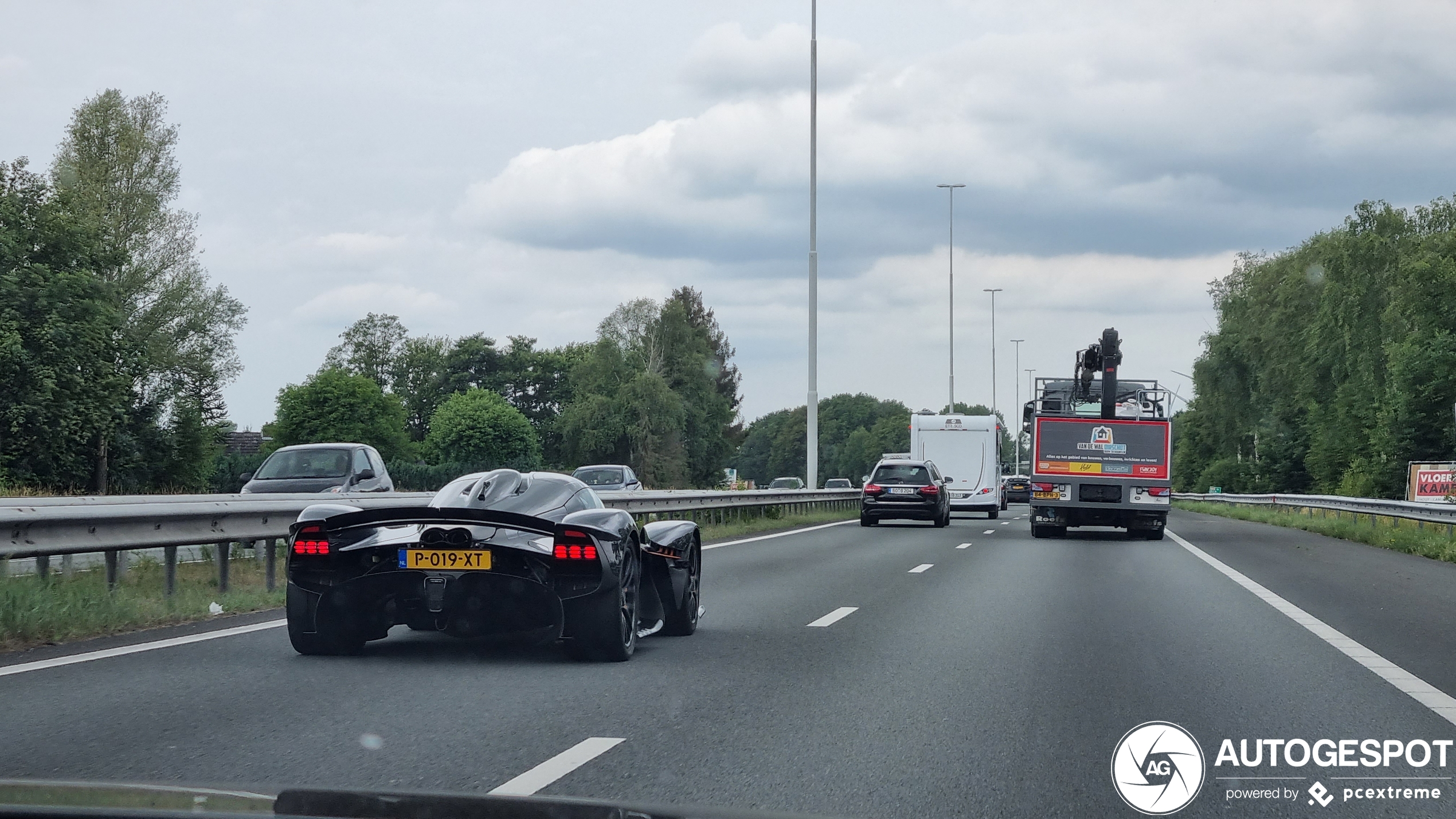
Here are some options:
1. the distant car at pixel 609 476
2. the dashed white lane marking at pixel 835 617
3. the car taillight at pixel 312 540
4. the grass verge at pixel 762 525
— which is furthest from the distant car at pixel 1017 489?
the car taillight at pixel 312 540

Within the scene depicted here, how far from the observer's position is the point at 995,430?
41500 mm

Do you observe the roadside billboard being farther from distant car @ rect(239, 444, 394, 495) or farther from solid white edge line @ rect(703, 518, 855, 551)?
distant car @ rect(239, 444, 394, 495)

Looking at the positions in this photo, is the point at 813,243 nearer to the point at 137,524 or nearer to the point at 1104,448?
the point at 1104,448

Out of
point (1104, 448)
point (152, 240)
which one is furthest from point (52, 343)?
point (1104, 448)

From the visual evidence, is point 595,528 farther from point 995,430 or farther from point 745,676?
point 995,430

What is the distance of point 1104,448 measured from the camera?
27516 millimetres

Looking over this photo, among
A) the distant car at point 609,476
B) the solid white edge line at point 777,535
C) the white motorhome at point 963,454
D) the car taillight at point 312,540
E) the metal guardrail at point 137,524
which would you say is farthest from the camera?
the white motorhome at point 963,454

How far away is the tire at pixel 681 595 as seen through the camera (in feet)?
30.8

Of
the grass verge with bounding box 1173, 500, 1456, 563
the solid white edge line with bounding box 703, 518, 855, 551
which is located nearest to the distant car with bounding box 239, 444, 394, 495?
the solid white edge line with bounding box 703, 518, 855, 551

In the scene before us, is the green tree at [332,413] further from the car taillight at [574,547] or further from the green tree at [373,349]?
the car taillight at [574,547]

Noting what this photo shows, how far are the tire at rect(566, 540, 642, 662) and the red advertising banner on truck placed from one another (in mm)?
19881

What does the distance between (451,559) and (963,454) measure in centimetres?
3373

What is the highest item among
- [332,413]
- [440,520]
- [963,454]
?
[332,413]

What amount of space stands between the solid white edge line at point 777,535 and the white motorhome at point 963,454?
20.5 feet
